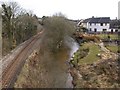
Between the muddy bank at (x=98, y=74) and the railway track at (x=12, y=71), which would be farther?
the muddy bank at (x=98, y=74)

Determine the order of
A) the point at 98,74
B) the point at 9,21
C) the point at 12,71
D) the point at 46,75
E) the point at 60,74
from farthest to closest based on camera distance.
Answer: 1. the point at 9,21
2. the point at 60,74
3. the point at 46,75
4. the point at 98,74
5. the point at 12,71

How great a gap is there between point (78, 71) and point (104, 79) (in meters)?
7.19

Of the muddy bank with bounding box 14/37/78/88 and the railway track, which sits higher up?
the railway track

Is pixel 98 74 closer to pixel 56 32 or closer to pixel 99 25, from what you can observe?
pixel 56 32

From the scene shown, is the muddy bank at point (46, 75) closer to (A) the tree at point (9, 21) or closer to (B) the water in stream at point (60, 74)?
(B) the water in stream at point (60, 74)

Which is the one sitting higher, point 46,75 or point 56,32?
point 56,32

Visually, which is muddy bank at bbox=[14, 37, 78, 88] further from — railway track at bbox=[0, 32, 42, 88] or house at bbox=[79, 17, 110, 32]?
house at bbox=[79, 17, 110, 32]

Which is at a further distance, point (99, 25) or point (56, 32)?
point (99, 25)

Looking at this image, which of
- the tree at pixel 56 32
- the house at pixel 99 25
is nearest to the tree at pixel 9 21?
the tree at pixel 56 32

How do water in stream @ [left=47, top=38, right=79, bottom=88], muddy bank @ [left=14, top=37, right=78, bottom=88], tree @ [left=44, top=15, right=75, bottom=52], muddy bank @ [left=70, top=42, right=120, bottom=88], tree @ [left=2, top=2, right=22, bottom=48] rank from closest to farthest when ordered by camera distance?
1. muddy bank @ [left=14, top=37, right=78, bottom=88]
2. muddy bank @ [left=70, top=42, right=120, bottom=88]
3. water in stream @ [left=47, top=38, right=79, bottom=88]
4. tree @ [left=2, top=2, right=22, bottom=48]
5. tree @ [left=44, top=15, right=75, bottom=52]

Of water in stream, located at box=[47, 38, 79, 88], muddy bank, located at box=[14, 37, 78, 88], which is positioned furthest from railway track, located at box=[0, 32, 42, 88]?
water in stream, located at box=[47, 38, 79, 88]

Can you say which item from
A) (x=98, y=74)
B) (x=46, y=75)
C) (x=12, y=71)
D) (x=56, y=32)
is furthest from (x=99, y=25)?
(x=12, y=71)

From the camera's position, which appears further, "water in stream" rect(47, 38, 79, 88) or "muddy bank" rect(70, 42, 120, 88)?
"water in stream" rect(47, 38, 79, 88)

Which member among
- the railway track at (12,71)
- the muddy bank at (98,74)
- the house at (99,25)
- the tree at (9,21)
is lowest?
the muddy bank at (98,74)
